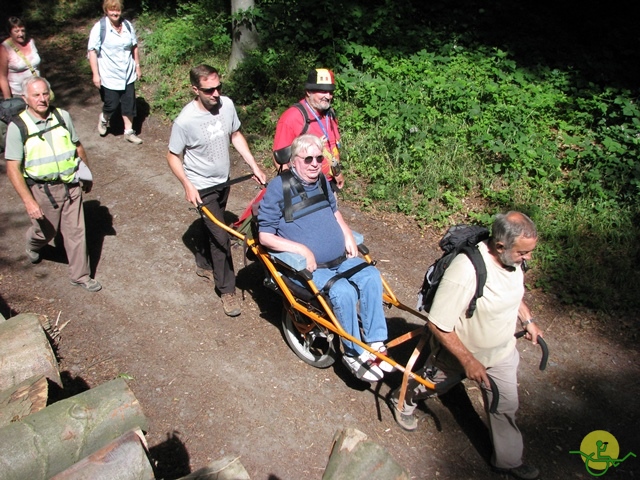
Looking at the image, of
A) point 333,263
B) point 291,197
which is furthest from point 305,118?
point 333,263

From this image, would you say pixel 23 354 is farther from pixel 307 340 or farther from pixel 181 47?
pixel 181 47

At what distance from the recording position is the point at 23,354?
444 cm

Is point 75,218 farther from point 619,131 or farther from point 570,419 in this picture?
point 619,131

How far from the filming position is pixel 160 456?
436 cm

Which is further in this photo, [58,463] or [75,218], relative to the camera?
[75,218]

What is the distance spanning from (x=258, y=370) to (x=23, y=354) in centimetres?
185

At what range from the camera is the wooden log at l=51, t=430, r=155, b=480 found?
304cm

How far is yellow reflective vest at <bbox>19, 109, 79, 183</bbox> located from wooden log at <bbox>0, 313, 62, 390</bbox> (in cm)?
158

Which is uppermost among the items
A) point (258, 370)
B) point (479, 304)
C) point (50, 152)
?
point (50, 152)

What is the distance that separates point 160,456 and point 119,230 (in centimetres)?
353

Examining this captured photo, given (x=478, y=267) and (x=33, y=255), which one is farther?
(x=33, y=255)

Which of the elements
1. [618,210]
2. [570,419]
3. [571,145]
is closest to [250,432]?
[570,419]

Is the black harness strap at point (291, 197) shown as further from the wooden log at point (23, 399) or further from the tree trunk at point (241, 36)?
the tree trunk at point (241, 36)

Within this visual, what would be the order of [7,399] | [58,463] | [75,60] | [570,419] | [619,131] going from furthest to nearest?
1. [75,60]
2. [619,131]
3. [570,419]
4. [7,399]
5. [58,463]
